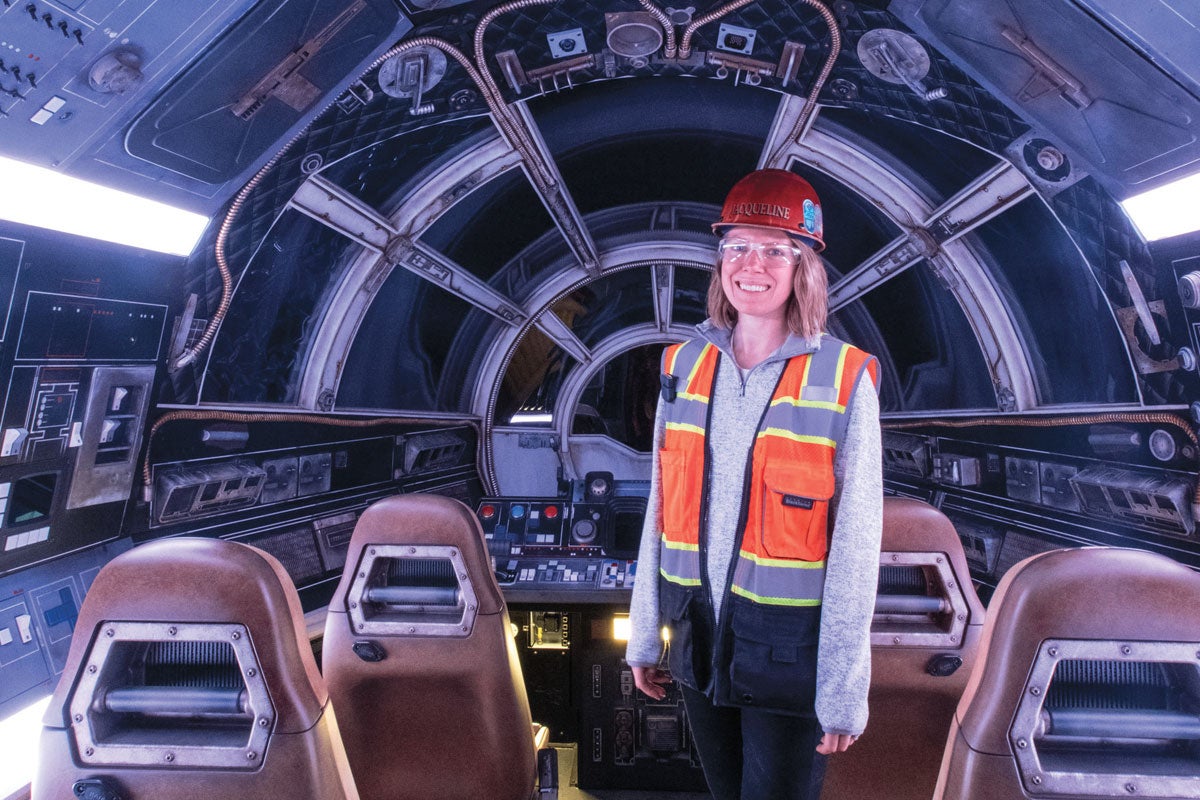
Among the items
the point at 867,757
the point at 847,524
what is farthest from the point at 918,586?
the point at 847,524

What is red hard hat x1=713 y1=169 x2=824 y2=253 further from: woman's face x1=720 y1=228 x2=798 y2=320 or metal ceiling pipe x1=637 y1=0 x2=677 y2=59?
metal ceiling pipe x1=637 y1=0 x2=677 y2=59

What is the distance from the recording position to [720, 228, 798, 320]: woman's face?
5.77 feet

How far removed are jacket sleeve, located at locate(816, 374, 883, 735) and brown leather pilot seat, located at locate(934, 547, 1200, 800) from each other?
0.23 metres

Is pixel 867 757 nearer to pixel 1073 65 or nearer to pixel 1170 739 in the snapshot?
pixel 1170 739

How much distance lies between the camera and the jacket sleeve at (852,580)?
1554 mm

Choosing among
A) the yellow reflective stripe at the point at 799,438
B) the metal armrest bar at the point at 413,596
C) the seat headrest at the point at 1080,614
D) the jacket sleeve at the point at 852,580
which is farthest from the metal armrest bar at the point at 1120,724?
the metal armrest bar at the point at 413,596

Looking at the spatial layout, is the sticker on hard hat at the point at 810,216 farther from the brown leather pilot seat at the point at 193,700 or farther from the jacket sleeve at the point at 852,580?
the brown leather pilot seat at the point at 193,700

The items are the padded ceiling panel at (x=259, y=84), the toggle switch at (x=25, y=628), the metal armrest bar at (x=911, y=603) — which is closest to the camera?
the padded ceiling panel at (x=259, y=84)

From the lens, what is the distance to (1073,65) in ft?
7.68

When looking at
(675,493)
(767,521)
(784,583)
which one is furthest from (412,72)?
(784,583)

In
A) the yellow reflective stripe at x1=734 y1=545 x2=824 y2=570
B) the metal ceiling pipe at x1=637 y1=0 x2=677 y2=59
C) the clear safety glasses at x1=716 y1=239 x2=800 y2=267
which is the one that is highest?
the metal ceiling pipe at x1=637 y1=0 x2=677 y2=59

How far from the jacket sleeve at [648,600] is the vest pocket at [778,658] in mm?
321

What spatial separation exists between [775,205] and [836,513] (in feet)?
2.43

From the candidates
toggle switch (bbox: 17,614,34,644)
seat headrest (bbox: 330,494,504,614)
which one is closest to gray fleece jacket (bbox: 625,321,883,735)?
seat headrest (bbox: 330,494,504,614)
